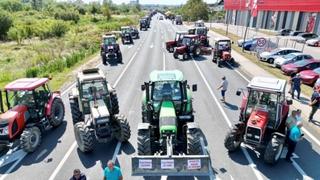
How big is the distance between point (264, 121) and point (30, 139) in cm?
925

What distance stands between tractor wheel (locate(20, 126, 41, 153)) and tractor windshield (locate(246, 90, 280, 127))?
871 centimetres

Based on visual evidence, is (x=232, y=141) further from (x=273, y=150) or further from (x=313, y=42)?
(x=313, y=42)

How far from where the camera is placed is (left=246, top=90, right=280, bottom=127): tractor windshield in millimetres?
10859

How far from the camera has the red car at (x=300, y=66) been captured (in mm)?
23500

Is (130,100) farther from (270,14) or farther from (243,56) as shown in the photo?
(270,14)

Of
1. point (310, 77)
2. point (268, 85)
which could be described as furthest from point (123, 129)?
A: point (310, 77)

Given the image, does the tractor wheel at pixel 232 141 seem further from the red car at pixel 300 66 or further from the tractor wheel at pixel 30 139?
the red car at pixel 300 66

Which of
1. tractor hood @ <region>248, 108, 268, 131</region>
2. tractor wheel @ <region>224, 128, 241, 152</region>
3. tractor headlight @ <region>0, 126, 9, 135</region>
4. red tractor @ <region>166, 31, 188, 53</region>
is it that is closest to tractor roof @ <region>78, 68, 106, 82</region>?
tractor headlight @ <region>0, 126, 9, 135</region>

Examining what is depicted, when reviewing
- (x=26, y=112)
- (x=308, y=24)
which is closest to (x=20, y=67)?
(x=26, y=112)

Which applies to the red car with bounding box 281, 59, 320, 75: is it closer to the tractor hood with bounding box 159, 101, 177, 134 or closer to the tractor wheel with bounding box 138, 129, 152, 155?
the tractor hood with bounding box 159, 101, 177, 134

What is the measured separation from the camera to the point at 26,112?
11906mm

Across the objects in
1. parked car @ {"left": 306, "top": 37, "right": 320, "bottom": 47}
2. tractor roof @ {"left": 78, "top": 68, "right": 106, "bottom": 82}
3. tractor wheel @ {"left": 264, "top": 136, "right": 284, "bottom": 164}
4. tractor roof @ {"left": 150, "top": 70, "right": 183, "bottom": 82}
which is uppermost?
tractor roof @ {"left": 150, "top": 70, "right": 183, "bottom": 82}

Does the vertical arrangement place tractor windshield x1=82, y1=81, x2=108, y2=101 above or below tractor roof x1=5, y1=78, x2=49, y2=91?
below

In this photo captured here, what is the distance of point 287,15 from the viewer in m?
56.9
